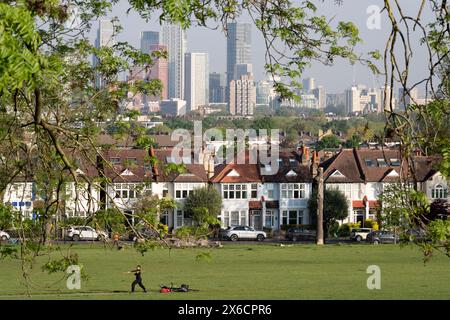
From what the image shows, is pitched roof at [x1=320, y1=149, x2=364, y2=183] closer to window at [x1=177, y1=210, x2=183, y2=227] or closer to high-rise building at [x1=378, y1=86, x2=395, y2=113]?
window at [x1=177, y1=210, x2=183, y2=227]

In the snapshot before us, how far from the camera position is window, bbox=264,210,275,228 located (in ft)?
277

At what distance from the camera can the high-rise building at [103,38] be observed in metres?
18.2

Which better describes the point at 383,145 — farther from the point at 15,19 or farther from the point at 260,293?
the point at 260,293

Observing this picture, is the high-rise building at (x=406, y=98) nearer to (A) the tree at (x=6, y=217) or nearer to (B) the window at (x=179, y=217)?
(A) the tree at (x=6, y=217)

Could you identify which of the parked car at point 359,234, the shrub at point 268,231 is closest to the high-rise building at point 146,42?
the parked car at point 359,234

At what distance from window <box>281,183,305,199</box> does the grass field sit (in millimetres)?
23271

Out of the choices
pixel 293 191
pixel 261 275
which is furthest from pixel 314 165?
pixel 261 275

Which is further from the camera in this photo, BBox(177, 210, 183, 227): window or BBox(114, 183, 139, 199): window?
BBox(177, 210, 183, 227): window

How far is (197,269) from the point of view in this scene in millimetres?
45531

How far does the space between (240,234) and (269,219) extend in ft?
32.8

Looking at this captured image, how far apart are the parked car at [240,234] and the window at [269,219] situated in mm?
8613

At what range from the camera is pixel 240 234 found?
246 feet

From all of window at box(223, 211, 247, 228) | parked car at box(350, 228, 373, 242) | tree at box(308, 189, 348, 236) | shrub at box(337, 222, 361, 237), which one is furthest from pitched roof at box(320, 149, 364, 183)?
parked car at box(350, 228, 373, 242)

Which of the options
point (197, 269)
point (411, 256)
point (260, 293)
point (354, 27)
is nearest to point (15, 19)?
point (354, 27)
